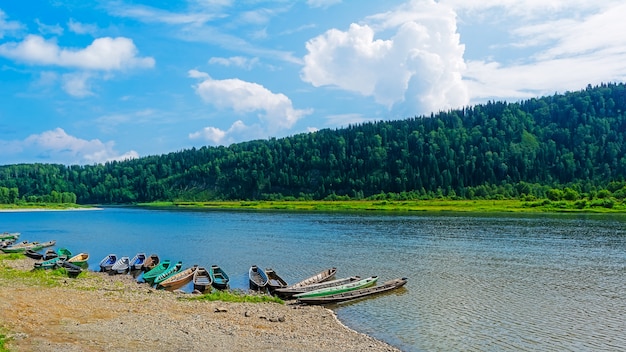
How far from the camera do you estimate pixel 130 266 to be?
5681cm

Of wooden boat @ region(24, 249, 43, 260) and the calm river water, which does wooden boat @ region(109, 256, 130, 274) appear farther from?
wooden boat @ region(24, 249, 43, 260)

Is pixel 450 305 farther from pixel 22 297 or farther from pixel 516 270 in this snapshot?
pixel 22 297

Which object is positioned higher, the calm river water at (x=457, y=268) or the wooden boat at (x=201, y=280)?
the wooden boat at (x=201, y=280)

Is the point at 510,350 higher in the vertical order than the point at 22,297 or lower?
lower

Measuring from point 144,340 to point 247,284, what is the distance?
22011mm

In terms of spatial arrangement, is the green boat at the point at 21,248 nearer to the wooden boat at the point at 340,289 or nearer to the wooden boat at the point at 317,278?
the wooden boat at the point at 317,278

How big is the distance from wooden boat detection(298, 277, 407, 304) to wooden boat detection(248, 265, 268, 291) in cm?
639

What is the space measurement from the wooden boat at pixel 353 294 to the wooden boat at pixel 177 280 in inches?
585

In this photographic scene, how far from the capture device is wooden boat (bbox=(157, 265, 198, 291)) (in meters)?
44.8

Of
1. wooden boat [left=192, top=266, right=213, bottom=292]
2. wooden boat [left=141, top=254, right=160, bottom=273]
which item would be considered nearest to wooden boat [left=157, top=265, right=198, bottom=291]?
wooden boat [left=192, top=266, right=213, bottom=292]

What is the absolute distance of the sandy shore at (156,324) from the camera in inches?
934

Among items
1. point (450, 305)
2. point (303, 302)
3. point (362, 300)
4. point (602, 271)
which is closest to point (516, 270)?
point (602, 271)

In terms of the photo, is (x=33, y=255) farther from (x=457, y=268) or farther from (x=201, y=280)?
(x=457, y=268)

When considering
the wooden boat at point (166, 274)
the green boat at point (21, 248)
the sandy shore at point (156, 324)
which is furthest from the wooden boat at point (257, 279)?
the green boat at point (21, 248)
